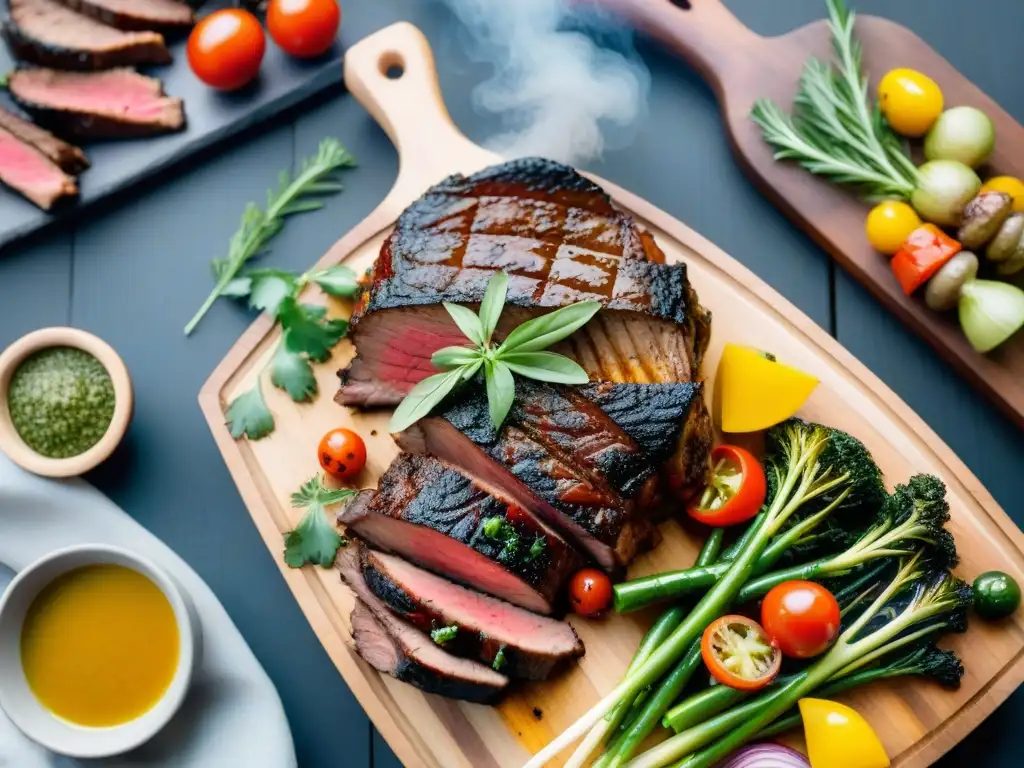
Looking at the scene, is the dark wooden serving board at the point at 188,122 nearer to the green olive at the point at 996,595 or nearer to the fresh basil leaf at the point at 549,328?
the fresh basil leaf at the point at 549,328

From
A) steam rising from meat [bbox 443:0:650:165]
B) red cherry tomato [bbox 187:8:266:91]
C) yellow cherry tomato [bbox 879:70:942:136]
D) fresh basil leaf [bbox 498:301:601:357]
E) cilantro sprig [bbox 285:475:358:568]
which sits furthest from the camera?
steam rising from meat [bbox 443:0:650:165]

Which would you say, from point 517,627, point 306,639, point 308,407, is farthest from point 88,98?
point 517,627

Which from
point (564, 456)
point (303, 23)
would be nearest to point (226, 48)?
point (303, 23)

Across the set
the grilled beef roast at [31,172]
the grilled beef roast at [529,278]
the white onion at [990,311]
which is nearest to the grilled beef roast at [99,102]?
the grilled beef roast at [31,172]

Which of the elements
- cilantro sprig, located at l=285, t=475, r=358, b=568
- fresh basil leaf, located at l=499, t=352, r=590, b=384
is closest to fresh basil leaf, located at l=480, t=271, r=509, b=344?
fresh basil leaf, located at l=499, t=352, r=590, b=384

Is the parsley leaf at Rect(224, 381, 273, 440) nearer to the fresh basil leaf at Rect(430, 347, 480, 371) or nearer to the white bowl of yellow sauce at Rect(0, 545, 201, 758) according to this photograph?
the white bowl of yellow sauce at Rect(0, 545, 201, 758)

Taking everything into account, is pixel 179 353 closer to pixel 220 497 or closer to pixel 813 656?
pixel 220 497
